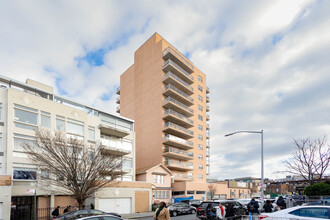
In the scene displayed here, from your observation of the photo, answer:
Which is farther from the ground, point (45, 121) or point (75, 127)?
point (45, 121)

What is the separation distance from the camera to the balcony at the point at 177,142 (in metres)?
45.8

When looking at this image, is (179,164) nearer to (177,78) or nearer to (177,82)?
(177,82)

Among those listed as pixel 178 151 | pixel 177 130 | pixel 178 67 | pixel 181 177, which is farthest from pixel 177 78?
pixel 181 177

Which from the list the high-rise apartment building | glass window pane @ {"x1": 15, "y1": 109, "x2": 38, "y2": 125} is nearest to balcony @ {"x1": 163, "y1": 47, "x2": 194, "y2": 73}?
the high-rise apartment building

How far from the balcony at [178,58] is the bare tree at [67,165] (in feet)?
99.4

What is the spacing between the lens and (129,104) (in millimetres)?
55656

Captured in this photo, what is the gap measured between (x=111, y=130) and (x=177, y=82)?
21.2m

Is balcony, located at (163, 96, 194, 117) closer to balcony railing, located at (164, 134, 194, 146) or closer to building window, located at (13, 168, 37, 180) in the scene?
balcony railing, located at (164, 134, 194, 146)

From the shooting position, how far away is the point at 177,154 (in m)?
46.7

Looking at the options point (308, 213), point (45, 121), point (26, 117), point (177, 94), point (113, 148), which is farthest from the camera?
point (177, 94)

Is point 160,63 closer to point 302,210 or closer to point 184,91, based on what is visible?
point 184,91

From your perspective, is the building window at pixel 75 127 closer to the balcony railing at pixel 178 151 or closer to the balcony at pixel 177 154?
the balcony at pixel 177 154

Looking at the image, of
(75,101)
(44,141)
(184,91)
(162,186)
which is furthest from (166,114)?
(44,141)

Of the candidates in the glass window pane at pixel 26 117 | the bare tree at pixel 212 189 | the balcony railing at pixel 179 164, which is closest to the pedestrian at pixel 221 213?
the glass window pane at pixel 26 117
